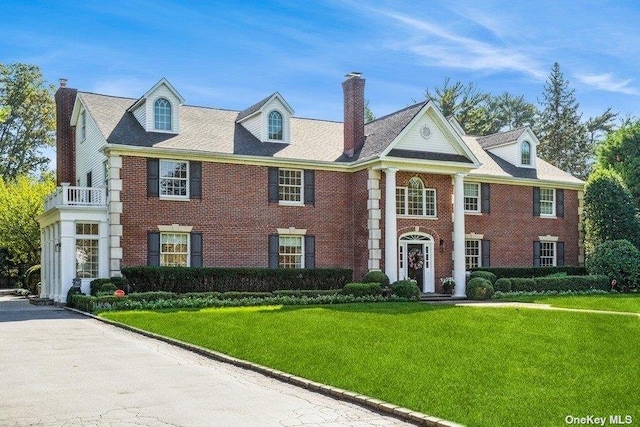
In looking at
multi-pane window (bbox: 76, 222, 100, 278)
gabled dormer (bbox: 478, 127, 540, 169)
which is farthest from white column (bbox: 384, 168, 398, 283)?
multi-pane window (bbox: 76, 222, 100, 278)

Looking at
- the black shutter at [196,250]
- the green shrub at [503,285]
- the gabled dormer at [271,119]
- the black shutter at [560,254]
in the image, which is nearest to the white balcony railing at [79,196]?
the black shutter at [196,250]

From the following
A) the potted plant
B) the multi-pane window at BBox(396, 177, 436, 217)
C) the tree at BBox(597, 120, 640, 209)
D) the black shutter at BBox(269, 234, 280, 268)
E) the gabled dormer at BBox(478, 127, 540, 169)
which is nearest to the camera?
the black shutter at BBox(269, 234, 280, 268)

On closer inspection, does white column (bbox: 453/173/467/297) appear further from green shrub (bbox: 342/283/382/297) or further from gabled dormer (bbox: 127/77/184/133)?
gabled dormer (bbox: 127/77/184/133)

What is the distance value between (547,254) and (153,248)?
1936 cm

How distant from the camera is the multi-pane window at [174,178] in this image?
28.4 meters

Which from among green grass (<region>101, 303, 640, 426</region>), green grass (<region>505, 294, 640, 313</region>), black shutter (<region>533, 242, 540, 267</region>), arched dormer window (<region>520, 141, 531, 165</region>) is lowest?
green grass (<region>505, 294, 640, 313</region>)

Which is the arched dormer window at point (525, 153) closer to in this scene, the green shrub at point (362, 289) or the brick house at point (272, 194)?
the brick house at point (272, 194)

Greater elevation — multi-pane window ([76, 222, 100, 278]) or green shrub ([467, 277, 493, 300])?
multi-pane window ([76, 222, 100, 278])

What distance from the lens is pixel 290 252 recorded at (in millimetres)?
30922

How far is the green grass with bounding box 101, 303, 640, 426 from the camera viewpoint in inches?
350

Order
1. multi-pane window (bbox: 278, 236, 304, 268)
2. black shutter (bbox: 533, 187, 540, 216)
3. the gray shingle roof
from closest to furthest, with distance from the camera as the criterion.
A: the gray shingle roof < multi-pane window (bbox: 278, 236, 304, 268) < black shutter (bbox: 533, 187, 540, 216)

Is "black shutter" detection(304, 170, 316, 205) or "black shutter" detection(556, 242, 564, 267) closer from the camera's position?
"black shutter" detection(304, 170, 316, 205)

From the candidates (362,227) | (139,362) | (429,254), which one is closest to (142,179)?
(362,227)

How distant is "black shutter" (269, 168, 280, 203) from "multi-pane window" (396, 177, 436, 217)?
5.29 meters
